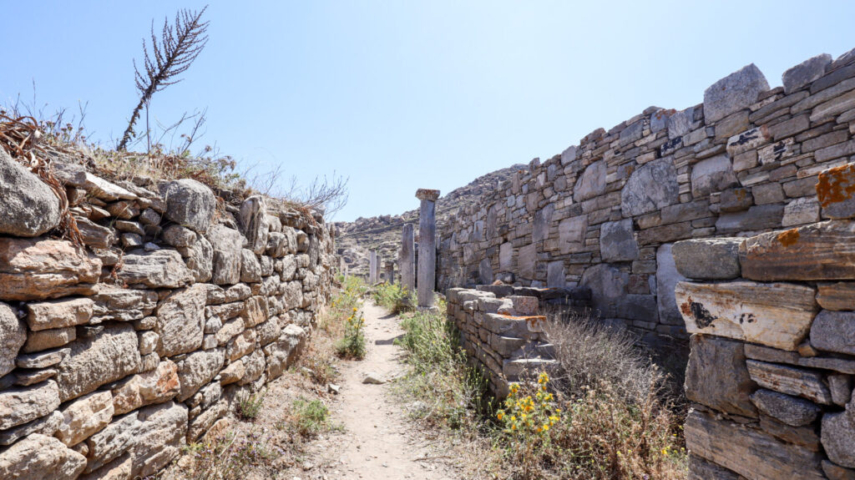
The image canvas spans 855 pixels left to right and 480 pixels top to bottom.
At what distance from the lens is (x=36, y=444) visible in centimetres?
163

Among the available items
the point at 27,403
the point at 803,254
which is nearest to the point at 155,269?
the point at 27,403

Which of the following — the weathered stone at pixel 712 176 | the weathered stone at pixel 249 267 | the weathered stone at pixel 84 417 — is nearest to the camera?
the weathered stone at pixel 84 417

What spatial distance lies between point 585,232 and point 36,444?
19.5 feet

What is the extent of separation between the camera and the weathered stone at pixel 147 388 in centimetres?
211

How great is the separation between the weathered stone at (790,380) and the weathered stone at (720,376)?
0.04 metres

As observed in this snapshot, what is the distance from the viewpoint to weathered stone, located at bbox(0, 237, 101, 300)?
1.62m

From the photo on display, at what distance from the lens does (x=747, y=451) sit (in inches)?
58.8

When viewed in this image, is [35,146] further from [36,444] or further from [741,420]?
[741,420]

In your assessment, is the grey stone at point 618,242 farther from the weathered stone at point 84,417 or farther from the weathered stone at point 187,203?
the weathered stone at point 84,417

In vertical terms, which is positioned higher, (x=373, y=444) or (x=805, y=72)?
(x=805, y=72)

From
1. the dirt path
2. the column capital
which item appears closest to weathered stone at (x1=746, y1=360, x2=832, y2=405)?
the dirt path

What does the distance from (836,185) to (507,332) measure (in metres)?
2.74

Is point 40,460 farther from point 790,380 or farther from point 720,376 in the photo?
point 790,380

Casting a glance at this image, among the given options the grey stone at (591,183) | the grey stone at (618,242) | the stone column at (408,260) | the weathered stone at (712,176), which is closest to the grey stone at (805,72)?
the weathered stone at (712,176)
